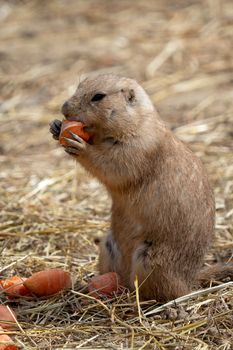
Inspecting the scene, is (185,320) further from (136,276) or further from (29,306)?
(29,306)

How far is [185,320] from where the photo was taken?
14.6 feet

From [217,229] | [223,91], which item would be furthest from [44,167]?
[223,91]

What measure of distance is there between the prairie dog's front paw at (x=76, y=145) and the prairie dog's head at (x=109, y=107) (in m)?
0.09

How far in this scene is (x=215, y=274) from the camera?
16.4 ft

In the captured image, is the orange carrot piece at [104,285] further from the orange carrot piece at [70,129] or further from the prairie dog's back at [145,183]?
the orange carrot piece at [70,129]

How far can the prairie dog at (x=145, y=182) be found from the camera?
4.76m

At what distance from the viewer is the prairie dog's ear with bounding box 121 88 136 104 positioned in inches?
192

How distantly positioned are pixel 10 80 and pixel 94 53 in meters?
1.26

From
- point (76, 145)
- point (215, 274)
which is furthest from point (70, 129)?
point (215, 274)

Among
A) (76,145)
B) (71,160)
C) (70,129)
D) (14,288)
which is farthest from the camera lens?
(71,160)

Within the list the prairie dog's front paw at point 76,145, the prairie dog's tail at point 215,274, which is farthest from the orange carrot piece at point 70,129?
the prairie dog's tail at point 215,274

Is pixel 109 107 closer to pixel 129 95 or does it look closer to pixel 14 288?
pixel 129 95

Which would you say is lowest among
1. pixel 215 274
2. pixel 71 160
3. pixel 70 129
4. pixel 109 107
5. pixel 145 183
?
pixel 215 274

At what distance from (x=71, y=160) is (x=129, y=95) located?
262 cm
